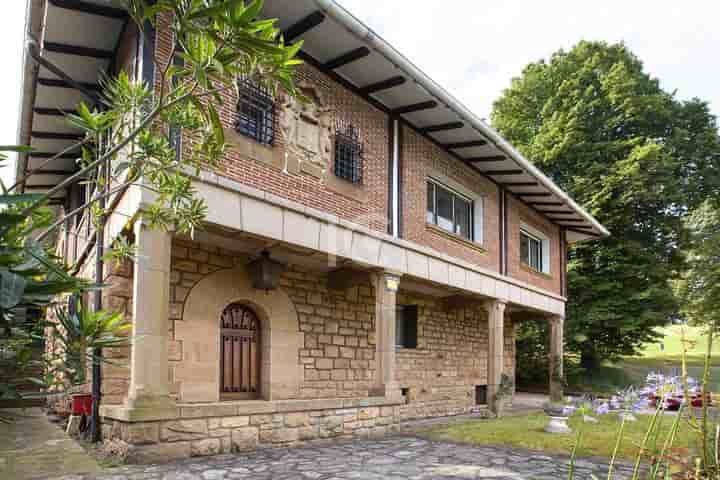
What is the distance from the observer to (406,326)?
12062mm

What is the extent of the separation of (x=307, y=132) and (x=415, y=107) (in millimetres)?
2425

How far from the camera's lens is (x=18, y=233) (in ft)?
6.02

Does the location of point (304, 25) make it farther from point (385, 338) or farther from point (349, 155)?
point (385, 338)

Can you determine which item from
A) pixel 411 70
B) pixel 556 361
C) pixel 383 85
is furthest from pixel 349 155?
pixel 556 361

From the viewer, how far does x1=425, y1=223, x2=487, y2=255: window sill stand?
34.9ft

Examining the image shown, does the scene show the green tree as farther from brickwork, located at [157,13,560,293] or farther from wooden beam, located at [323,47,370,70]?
wooden beam, located at [323,47,370,70]

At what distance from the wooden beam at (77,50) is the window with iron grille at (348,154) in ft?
10.9

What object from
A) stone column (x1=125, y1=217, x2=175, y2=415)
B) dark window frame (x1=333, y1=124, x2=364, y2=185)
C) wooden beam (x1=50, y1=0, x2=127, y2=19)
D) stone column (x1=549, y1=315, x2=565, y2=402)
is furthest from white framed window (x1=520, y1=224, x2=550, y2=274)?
wooden beam (x1=50, y1=0, x2=127, y2=19)

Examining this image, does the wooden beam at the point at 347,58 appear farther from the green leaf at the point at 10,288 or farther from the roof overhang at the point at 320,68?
the green leaf at the point at 10,288

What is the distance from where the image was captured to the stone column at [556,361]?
13812 mm

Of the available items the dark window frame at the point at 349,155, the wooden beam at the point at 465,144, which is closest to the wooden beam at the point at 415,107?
the dark window frame at the point at 349,155

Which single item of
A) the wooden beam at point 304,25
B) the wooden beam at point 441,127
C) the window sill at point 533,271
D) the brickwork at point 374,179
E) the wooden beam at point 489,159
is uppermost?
the wooden beam at point 304,25

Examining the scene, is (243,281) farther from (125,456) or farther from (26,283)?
(26,283)

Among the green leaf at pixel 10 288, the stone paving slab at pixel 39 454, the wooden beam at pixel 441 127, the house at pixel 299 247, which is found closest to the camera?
the green leaf at pixel 10 288
